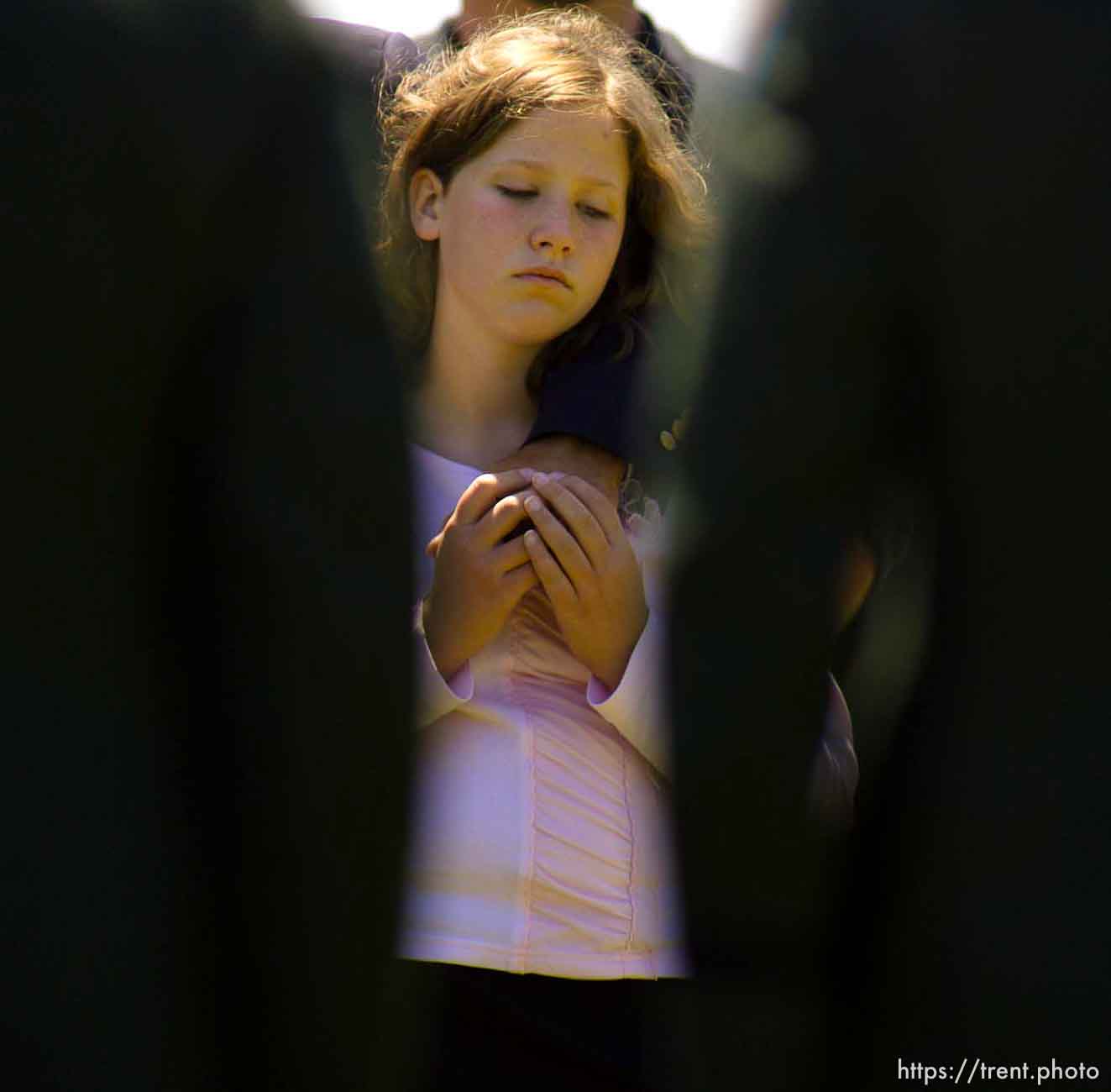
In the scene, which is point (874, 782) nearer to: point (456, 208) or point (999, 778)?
point (999, 778)

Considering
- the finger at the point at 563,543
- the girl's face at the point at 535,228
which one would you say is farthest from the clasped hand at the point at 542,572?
the girl's face at the point at 535,228

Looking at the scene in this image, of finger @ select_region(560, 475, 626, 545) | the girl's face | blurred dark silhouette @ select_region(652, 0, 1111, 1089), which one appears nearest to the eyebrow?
the girl's face

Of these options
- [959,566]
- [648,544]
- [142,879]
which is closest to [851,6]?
[959,566]

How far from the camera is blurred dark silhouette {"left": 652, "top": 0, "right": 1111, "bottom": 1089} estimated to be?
75 cm

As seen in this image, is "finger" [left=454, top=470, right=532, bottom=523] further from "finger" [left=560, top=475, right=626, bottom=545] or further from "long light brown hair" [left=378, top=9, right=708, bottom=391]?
"long light brown hair" [left=378, top=9, right=708, bottom=391]

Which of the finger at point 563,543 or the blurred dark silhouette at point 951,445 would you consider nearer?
the blurred dark silhouette at point 951,445

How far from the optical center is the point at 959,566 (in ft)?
2.49

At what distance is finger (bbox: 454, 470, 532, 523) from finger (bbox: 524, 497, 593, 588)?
0.03 meters

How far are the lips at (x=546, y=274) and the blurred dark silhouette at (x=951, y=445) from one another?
309 mm

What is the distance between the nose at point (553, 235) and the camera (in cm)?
108

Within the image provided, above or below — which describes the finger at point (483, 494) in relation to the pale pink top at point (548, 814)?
above

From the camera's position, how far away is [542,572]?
3.29 ft

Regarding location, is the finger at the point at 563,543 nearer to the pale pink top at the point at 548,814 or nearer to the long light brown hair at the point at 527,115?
the pale pink top at the point at 548,814

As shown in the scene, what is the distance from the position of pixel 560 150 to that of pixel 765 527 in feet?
1.43
